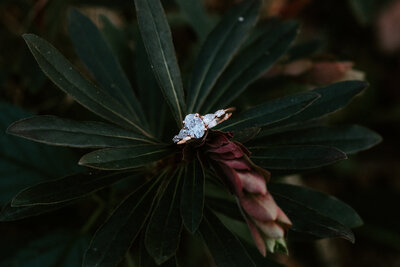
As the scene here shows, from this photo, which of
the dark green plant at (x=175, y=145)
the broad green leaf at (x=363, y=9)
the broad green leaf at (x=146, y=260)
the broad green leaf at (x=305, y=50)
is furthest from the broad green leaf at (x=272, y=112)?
the broad green leaf at (x=363, y=9)

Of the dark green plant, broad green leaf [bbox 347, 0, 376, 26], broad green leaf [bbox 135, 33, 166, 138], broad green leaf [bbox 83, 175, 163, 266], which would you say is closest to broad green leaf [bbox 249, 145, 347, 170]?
the dark green plant

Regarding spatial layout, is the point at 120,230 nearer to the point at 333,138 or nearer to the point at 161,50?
the point at 161,50

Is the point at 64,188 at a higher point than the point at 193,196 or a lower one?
higher

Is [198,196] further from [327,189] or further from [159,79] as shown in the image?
[327,189]

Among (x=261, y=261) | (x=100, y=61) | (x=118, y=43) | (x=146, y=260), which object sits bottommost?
(x=261, y=261)

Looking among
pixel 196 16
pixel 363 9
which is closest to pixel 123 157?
pixel 196 16

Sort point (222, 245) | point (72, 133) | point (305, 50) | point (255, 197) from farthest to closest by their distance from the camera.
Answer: point (305, 50) < point (222, 245) < point (72, 133) < point (255, 197)
